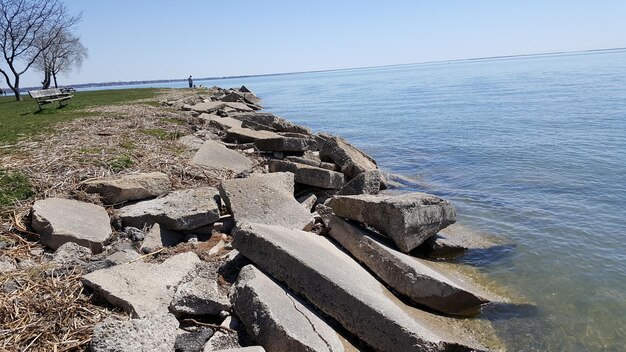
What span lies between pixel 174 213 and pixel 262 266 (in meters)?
1.60

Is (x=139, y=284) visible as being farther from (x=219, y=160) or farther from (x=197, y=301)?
(x=219, y=160)

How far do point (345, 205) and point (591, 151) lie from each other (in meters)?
10.1

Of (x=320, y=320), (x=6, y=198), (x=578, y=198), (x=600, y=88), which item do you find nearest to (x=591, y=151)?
(x=578, y=198)

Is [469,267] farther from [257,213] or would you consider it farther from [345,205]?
[257,213]

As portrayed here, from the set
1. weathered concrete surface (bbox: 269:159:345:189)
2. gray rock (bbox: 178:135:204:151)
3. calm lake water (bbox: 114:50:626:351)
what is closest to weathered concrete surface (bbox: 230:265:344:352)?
calm lake water (bbox: 114:50:626:351)

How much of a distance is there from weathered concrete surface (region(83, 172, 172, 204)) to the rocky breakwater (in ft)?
0.05

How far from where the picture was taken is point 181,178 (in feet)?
22.2

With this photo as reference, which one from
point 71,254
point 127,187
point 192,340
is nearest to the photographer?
point 192,340

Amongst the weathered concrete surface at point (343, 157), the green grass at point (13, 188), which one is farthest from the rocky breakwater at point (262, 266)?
the weathered concrete surface at point (343, 157)

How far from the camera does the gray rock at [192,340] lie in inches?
119

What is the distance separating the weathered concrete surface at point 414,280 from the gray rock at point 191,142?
5.10 meters

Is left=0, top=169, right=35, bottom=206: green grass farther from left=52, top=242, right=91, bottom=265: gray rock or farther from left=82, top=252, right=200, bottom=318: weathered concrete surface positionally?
left=82, top=252, right=200, bottom=318: weathered concrete surface

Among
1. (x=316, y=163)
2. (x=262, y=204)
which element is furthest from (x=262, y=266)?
(x=316, y=163)

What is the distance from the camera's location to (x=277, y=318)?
3.19m
